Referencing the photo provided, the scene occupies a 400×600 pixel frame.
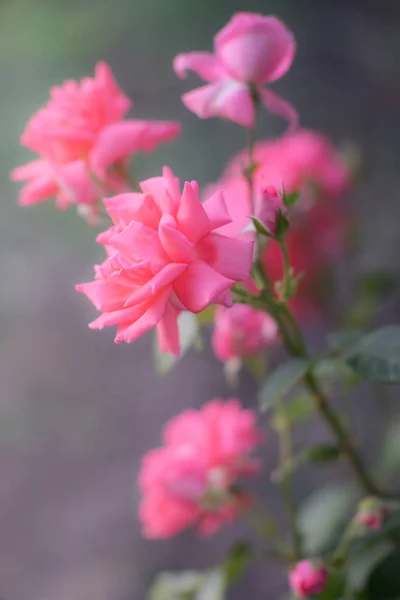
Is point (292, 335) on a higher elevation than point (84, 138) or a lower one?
lower

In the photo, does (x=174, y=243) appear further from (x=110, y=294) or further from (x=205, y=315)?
(x=205, y=315)

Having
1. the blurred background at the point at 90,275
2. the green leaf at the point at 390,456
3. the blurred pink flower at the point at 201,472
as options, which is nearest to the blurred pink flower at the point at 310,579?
the blurred pink flower at the point at 201,472

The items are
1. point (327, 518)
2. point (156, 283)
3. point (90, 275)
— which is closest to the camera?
point (156, 283)

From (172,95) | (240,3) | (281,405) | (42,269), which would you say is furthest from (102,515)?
(240,3)

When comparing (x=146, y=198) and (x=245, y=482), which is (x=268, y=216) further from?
(x=245, y=482)

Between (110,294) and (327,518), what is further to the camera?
(327,518)

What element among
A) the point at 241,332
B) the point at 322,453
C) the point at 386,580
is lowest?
the point at 386,580

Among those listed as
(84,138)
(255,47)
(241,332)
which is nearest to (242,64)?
(255,47)
